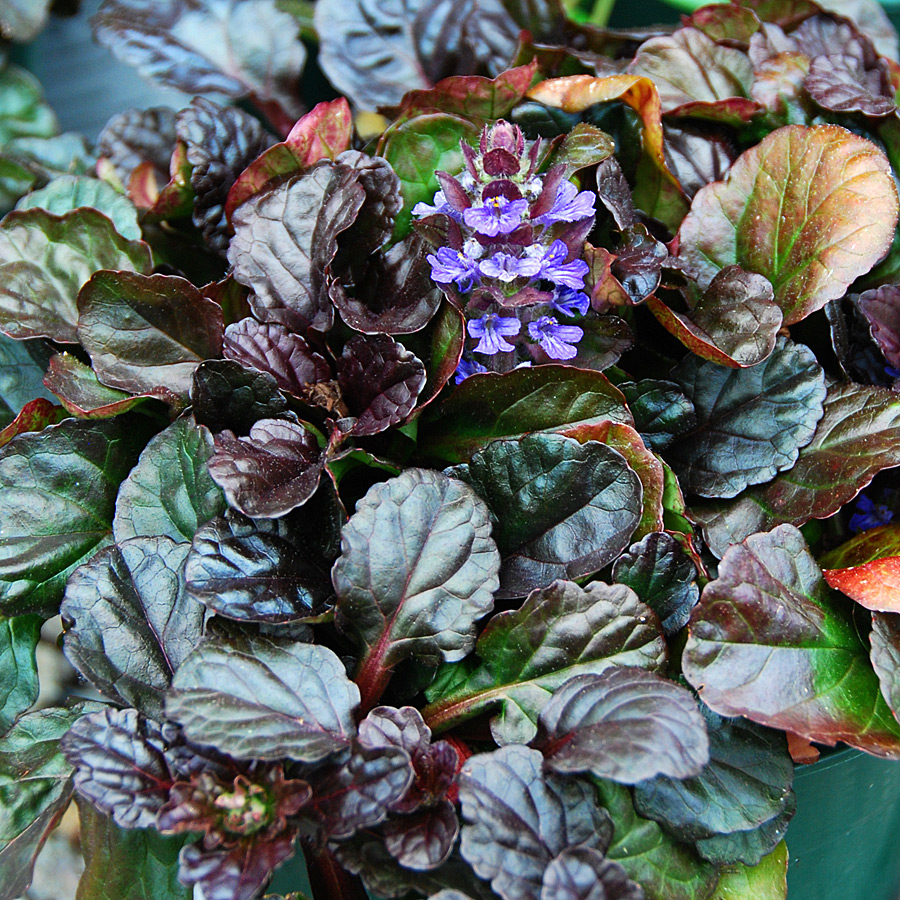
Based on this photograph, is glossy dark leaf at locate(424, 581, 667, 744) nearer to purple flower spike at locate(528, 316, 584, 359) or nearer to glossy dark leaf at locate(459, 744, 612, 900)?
glossy dark leaf at locate(459, 744, 612, 900)

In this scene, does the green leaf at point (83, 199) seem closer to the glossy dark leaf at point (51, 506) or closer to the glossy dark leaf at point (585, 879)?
the glossy dark leaf at point (51, 506)

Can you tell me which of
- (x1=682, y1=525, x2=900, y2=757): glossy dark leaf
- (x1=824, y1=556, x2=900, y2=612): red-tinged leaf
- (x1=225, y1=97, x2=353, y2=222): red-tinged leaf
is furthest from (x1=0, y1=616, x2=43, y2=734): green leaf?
(x1=824, y1=556, x2=900, y2=612): red-tinged leaf

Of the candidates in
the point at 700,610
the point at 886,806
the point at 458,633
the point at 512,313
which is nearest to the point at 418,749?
the point at 458,633

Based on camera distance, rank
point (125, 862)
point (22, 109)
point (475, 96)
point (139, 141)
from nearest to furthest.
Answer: point (125, 862) < point (475, 96) < point (139, 141) < point (22, 109)

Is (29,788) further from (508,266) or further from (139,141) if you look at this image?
→ (139,141)

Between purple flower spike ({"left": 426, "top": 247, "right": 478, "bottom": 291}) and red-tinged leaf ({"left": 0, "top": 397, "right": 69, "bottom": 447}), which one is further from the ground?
purple flower spike ({"left": 426, "top": 247, "right": 478, "bottom": 291})

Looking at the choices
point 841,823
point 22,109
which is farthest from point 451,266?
point 22,109

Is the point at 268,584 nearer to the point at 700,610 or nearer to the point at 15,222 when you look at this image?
the point at 700,610
